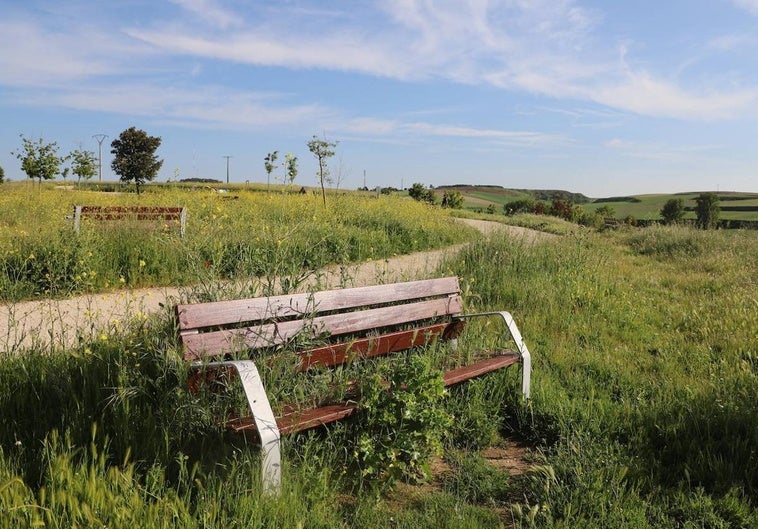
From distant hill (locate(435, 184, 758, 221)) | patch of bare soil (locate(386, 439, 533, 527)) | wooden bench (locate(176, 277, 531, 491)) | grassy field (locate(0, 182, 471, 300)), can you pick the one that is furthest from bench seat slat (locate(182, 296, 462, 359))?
distant hill (locate(435, 184, 758, 221))

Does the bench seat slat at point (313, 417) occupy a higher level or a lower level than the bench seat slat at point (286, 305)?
lower

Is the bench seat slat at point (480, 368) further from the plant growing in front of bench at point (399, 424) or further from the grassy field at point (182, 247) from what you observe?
the grassy field at point (182, 247)

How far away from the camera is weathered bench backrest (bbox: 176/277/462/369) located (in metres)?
3.27

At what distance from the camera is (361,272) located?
31.8 feet

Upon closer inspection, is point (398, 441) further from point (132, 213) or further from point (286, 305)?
point (132, 213)

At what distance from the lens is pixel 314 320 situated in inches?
152

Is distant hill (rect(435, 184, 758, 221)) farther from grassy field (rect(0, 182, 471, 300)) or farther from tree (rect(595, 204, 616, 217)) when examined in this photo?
grassy field (rect(0, 182, 471, 300))

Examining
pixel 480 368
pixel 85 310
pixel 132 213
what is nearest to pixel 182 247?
pixel 480 368

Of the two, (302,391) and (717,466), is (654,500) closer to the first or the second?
(717,466)

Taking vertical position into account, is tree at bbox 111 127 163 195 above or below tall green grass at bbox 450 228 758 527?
above

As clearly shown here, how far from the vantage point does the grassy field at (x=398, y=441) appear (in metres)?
2.55

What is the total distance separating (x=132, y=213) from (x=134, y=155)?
4967cm

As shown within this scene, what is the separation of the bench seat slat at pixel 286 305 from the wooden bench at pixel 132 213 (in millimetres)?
5906

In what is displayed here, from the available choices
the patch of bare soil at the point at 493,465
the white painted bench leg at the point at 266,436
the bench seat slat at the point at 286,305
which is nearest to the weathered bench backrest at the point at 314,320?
the bench seat slat at the point at 286,305
